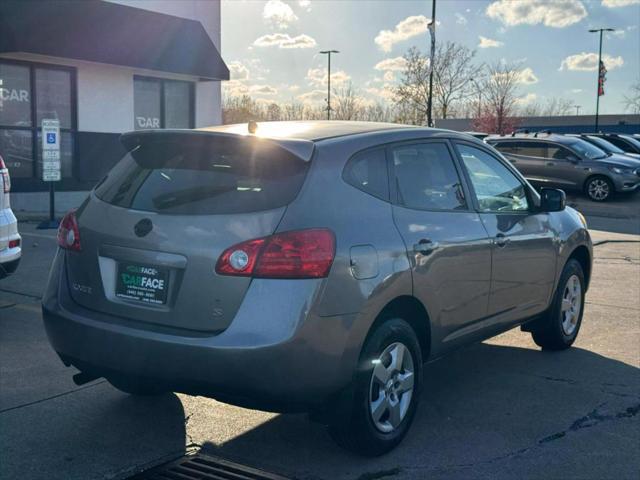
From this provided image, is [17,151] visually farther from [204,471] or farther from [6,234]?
[204,471]

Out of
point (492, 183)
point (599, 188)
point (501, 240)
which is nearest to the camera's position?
point (501, 240)

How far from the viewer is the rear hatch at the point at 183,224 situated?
3.57m

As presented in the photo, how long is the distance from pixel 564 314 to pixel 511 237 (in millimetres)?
1367

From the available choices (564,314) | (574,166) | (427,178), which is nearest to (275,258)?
(427,178)

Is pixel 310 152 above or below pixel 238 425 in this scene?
above

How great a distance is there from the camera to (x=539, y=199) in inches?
225

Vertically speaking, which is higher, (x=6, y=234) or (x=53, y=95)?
(x=53, y=95)

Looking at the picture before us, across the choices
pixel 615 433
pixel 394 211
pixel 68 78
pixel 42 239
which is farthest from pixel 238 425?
pixel 68 78

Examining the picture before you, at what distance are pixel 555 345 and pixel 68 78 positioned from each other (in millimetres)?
13823

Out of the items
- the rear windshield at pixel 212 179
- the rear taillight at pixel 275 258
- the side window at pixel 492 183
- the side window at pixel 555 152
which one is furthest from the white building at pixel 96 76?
the rear taillight at pixel 275 258

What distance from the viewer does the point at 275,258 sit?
3512mm

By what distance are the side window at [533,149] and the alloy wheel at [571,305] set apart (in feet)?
48.6

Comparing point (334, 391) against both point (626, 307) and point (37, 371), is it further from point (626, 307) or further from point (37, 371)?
point (626, 307)

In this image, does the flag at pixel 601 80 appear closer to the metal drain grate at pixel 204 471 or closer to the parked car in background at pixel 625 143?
the parked car in background at pixel 625 143
